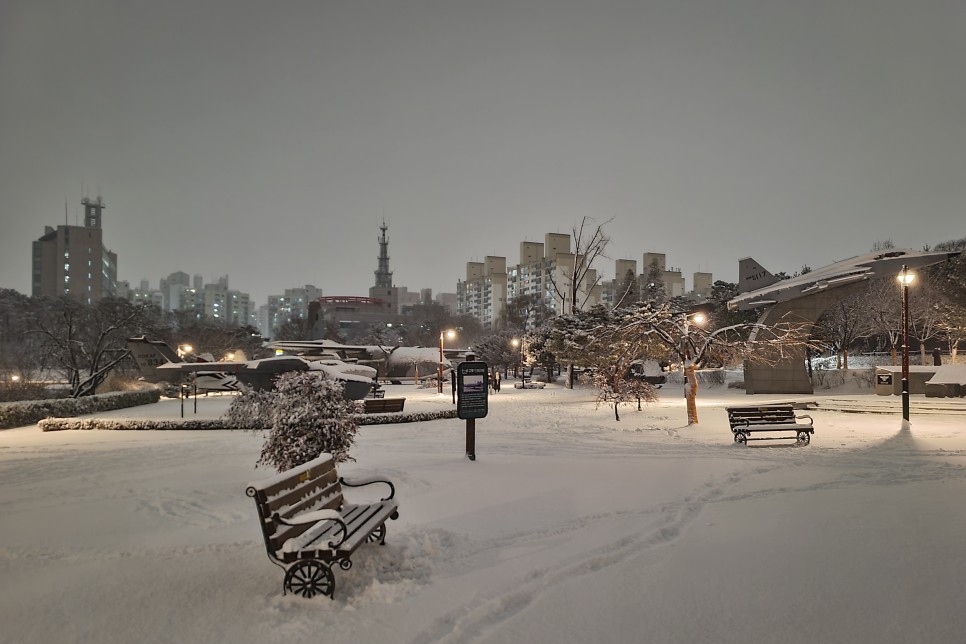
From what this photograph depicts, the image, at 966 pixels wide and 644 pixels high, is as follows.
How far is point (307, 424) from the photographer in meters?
7.62

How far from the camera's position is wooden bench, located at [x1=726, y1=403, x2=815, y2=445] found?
1238cm

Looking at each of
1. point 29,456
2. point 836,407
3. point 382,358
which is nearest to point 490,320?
A: point 382,358

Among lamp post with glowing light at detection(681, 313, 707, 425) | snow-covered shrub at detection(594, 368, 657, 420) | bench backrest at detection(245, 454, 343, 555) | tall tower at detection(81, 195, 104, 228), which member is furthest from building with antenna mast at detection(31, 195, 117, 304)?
bench backrest at detection(245, 454, 343, 555)

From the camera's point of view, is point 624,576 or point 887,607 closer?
point 887,607

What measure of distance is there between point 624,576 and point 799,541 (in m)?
2.24

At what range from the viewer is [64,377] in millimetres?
43281

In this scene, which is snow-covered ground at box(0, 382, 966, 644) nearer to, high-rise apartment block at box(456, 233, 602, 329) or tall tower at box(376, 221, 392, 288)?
high-rise apartment block at box(456, 233, 602, 329)

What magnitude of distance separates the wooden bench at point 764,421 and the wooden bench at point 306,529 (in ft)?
32.9

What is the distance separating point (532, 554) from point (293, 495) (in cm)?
241

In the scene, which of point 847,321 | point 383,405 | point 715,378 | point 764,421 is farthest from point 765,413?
point 847,321

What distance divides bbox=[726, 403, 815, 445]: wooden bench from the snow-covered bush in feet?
30.7

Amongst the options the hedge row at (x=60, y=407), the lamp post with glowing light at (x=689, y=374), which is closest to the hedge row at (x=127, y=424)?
the hedge row at (x=60, y=407)

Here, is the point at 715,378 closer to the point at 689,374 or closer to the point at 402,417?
the point at 689,374

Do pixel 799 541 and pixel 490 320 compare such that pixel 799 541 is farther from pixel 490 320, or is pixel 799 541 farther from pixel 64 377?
pixel 490 320
